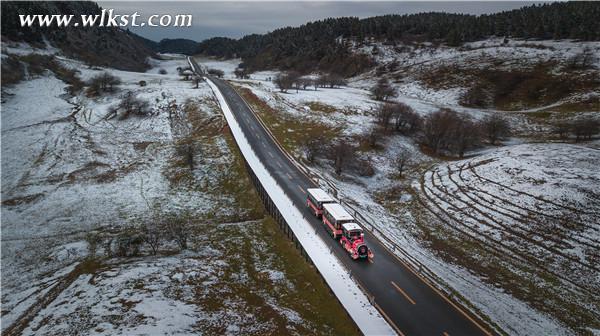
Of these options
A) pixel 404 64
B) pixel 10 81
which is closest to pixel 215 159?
pixel 10 81

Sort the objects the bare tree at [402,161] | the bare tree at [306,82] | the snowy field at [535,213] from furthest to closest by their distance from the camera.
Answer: the bare tree at [306,82]
the bare tree at [402,161]
the snowy field at [535,213]

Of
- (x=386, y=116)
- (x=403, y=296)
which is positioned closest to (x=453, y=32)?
(x=386, y=116)

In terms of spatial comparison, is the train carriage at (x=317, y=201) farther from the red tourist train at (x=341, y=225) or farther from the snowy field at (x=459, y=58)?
the snowy field at (x=459, y=58)

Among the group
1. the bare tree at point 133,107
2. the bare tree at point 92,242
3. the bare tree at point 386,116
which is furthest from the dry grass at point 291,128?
the bare tree at point 92,242

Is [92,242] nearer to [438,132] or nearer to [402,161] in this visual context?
[402,161]

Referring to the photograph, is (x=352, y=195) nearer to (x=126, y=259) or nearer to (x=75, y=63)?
(x=126, y=259)
